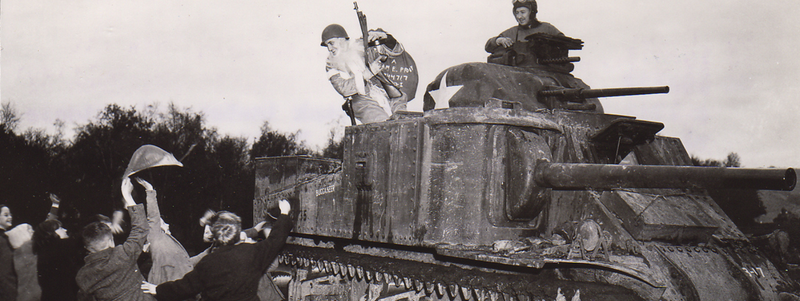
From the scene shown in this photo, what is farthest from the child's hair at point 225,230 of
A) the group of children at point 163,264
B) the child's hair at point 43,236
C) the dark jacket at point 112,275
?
the child's hair at point 43,236

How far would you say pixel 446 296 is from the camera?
18.7 ft

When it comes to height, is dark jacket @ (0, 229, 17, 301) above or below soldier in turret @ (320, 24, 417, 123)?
below

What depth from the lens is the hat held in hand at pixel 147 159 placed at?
5156mm

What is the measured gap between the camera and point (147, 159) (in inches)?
207

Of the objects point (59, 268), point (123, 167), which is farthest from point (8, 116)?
point (59, 268)

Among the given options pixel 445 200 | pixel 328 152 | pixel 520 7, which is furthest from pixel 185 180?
pixel 445 200

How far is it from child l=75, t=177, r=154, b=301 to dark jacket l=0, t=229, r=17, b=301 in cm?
282

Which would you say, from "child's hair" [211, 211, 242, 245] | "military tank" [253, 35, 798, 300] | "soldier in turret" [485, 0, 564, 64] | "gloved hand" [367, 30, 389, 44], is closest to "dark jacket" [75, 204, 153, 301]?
"child's hair" [211, 211, 242, 245]

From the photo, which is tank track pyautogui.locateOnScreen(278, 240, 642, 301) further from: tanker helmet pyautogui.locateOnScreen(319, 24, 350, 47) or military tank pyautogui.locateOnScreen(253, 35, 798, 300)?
tanker helmet pyautogui.locateOnScreen(319, 24, 350, 47)

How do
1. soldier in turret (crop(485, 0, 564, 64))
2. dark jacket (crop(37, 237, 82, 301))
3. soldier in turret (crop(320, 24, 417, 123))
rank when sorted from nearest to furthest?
1. dark jacket (crop(37, 237, 82, 301))
2. soldier in turret (crop(320, 24, 417, 123))
3. soldier in turret (crop(485, 0, 564, 64))

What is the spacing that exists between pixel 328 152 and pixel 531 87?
33.9 metres

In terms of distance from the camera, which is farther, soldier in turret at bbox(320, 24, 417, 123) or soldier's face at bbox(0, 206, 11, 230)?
soldier in turret at bbox(320, 24, 417, 123)

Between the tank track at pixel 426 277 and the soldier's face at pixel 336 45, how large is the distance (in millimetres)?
2418

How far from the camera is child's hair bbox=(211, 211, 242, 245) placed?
4625mm
